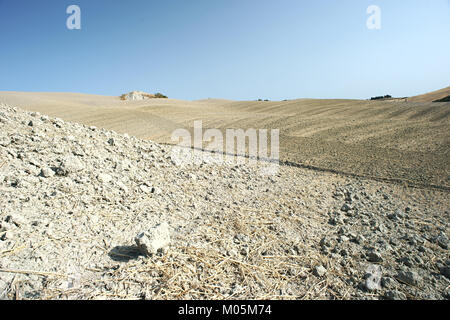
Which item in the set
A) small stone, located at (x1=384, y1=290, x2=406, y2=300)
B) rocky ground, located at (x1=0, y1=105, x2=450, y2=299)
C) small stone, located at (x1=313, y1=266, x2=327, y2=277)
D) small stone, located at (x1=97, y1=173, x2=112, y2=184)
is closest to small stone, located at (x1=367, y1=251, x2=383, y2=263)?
rocky ground, located at (x1=0, y1=105, x2=450, y2=299)

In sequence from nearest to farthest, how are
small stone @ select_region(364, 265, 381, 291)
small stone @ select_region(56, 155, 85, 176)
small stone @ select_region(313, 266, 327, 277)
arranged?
small stone @ select_region(364, 265, 381, 291) < small stone @ select_region(313, 266, 327, 277) < small stone @ select_region(56, 155, 85, 176)

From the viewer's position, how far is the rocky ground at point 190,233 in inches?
70.5

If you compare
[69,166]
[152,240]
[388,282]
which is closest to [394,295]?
[388,282]

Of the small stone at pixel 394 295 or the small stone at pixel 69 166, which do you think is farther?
the small stone at pixel 69 166

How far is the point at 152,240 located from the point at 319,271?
1.44 metres

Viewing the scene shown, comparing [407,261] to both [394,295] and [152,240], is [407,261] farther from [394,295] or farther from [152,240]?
[152,240]

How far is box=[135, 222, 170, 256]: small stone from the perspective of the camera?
1973mm

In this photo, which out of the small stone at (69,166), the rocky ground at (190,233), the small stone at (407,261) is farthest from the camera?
the small stone at (69,166)

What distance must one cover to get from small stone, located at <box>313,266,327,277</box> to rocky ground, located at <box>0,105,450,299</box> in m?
0.01

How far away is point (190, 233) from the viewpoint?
2455 mm

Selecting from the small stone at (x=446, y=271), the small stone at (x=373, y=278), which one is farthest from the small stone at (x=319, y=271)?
the small stone at (x=446, y=271)

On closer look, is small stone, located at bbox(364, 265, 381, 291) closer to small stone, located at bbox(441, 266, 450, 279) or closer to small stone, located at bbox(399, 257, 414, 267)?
small stone, located at bbox(399, 257, 414, 267)

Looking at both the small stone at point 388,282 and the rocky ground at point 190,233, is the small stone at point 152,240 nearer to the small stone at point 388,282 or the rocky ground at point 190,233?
the rocky ground at point 190,233
